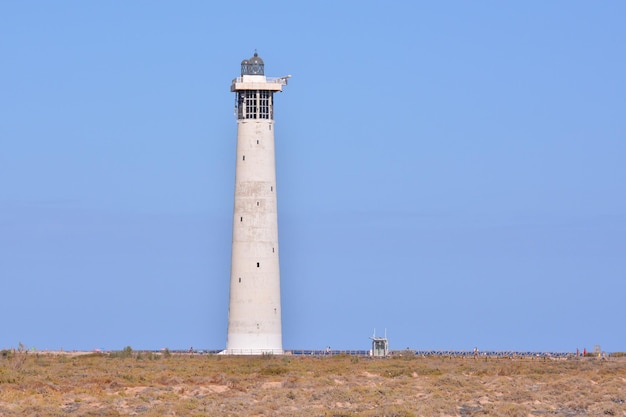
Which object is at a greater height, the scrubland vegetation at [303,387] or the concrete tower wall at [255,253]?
the concrete tower wall at [255,253]

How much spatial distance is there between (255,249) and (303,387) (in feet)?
69.5

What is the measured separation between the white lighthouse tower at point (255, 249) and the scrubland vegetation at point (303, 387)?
4448mm

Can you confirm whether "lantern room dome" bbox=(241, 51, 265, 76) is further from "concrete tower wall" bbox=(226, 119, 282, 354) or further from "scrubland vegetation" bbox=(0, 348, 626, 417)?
"scrubland vegetation" bbox=(0, 348, 626, 417)

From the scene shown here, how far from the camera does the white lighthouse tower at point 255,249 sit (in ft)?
252

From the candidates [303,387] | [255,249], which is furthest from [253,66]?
[303,387]

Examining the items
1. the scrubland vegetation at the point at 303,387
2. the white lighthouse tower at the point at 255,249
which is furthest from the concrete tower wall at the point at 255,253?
the scrubland vegetation at the point at 303,387

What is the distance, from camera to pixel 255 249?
77000 millimetres

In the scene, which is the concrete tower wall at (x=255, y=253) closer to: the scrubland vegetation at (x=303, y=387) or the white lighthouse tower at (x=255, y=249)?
the white lighthouse tower at (x=255, y=249)

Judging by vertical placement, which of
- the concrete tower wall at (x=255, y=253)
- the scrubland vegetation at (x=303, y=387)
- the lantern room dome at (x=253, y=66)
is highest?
the lantern room dome at (x=253, y=66)

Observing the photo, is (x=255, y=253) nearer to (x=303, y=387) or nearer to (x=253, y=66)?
(x=253, y=66)

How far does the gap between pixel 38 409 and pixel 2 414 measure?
1.34 m

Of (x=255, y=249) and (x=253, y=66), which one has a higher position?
(x=253, y=66)

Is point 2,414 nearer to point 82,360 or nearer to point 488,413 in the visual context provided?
point 488,413

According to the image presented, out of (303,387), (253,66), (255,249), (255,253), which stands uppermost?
(253,66)
